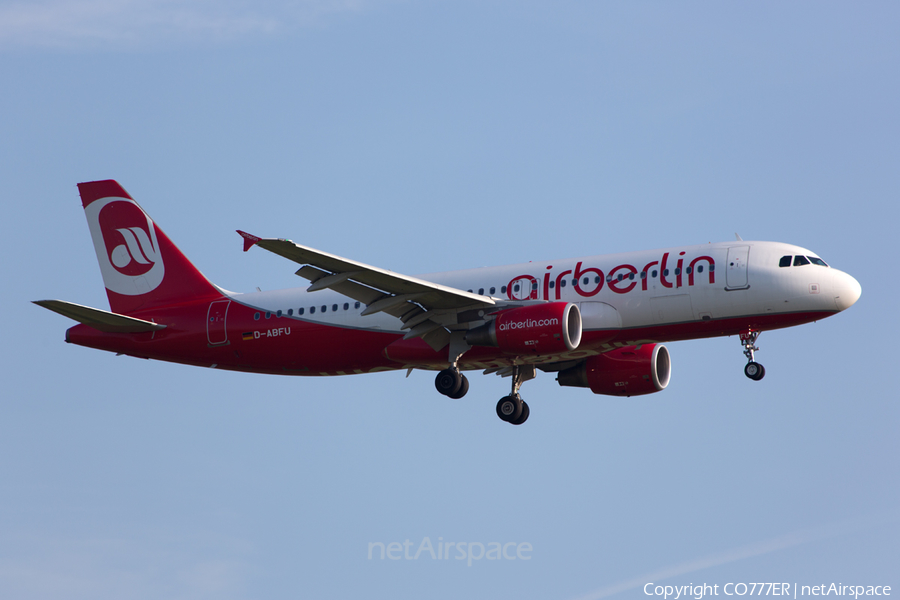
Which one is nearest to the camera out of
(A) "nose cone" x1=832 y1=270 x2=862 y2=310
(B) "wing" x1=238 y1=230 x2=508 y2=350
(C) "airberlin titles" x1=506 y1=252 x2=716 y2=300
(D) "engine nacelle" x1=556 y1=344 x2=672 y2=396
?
(B) "wing" x1=238 y1=230 x2=508 y2=350

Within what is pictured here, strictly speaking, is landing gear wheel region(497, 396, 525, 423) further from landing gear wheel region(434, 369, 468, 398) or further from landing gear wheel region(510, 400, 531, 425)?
landing gear wheel region(434, 369, 468, 398)

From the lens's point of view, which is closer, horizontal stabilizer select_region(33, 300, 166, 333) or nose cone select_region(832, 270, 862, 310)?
nose cone select_region(832, 270, 862, 310)

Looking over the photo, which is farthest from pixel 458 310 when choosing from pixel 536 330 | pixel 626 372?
pixel 626 372

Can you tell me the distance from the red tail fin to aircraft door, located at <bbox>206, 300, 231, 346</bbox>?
3.82 feet

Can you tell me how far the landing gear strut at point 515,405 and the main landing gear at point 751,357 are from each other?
8432 millimetres

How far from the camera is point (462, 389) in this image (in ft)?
125

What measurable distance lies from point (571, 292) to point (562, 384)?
21.2ft

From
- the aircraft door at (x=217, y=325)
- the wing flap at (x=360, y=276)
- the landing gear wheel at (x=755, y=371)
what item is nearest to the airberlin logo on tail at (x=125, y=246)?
the aircraft door at (x=217, y=325)

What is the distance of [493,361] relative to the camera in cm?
3828

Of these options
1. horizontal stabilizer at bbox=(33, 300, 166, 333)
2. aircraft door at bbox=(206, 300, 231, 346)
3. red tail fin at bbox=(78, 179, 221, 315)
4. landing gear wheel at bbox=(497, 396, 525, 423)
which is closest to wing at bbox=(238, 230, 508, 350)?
landing gear wheel at bbox=(497, 396, 525, 423)

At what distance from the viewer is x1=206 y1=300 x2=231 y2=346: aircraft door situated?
41.0 m

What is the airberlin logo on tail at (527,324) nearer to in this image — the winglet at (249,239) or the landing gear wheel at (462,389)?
the landing gear wheel at (462,389)

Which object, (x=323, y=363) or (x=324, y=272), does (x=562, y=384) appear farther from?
(x=324, y=272)

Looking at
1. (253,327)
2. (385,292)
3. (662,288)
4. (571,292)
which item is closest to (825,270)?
(662,288)
